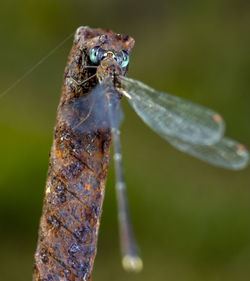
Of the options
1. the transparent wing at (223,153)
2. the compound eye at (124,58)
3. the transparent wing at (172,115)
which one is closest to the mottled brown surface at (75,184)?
the compound eye at (124,58)

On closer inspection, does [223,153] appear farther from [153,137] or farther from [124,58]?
[153,137]

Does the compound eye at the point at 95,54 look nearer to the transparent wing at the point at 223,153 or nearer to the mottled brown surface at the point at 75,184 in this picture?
the mottled brown surface at the point at 75,184

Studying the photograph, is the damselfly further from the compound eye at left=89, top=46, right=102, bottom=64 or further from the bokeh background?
the bokeh background

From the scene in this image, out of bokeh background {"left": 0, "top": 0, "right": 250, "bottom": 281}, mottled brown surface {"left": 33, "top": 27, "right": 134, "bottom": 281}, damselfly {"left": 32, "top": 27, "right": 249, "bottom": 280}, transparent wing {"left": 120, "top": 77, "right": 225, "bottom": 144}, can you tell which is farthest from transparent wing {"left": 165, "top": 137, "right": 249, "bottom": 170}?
bokeh background {"left": 0, "top": 0, "right": 250, "bottom": 281}

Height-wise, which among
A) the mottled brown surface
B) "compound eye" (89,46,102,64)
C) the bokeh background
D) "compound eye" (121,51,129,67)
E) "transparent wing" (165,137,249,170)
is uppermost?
the bokeh background

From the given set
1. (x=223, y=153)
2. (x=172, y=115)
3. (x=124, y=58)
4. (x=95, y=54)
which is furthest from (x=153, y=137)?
(x=95, y=54)

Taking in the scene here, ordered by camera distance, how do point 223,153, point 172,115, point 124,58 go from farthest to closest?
point 223,153 → point 172,115 → point 124,58
